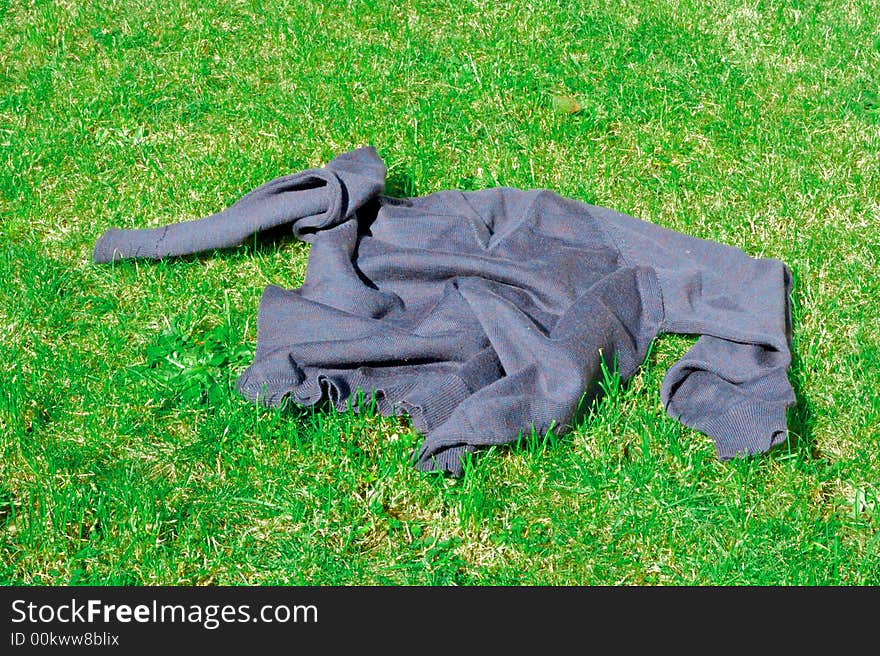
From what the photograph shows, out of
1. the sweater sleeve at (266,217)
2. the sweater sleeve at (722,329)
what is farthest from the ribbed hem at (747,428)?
the sweater sleeve at (266,217)

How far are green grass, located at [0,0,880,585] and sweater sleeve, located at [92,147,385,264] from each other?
81 millimetres

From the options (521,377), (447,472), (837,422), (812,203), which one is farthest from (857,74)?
(447,472)

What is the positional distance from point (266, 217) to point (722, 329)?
1.66 meters

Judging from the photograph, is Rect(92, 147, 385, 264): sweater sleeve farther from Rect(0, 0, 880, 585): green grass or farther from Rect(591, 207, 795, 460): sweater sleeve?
Rect(591, 207, 795, 460): sweater sleeve

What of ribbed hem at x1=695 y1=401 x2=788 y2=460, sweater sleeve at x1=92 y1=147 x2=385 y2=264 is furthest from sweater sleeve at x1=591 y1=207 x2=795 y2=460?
sweater sleeve at x1=92 y1=147 x2=385 y2=264

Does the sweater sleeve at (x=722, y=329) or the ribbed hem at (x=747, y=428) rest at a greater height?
the sweater sleeve at (x=722, y=329)

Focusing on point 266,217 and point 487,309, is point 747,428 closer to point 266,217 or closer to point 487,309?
point 487,309

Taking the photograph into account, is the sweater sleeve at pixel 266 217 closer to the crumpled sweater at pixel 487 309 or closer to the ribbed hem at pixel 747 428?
the crumpled sweater at pixel 487 309

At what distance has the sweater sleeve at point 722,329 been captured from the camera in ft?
9.52

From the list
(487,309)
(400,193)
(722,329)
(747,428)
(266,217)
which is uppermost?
(400,193)

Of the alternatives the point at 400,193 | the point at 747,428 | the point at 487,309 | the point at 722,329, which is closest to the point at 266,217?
the point at 400,193

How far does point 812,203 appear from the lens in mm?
3957

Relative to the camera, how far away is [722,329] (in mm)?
3207

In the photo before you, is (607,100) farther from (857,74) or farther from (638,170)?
(857,74)
